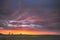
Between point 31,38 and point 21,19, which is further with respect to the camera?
point 21,19

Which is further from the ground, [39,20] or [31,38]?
[39,20]

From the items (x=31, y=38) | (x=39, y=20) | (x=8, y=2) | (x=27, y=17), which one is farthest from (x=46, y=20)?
(x=8, y=2)

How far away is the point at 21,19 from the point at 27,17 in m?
0.08

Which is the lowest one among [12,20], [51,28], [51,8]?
[51,28]

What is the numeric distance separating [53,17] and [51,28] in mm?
169

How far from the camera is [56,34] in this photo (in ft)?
5.80

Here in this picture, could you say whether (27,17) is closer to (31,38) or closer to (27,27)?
(27,27)

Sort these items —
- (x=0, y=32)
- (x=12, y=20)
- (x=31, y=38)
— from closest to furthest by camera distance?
(x=31, y=38) < (x=0, y=32) < (x=12, y=20)

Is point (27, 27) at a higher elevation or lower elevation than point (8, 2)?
lower

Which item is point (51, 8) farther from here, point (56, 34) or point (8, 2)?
point (8, 2)

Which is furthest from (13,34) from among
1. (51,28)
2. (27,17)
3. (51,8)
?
(51,8)

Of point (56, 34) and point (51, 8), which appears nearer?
point (56, 34)

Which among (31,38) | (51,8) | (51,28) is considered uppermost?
(51,8)


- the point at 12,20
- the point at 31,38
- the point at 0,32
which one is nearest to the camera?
the point at 31,38
